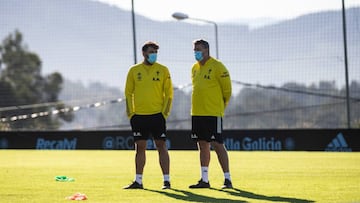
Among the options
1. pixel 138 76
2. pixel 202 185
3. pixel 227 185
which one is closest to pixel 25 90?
pixel 138 76

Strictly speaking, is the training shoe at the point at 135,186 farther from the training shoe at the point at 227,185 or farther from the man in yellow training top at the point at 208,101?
the training shoe at the point at 227,185

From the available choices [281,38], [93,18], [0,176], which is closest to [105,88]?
[93,18]

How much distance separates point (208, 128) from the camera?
12398 mm

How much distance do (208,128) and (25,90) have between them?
3127 centimetres

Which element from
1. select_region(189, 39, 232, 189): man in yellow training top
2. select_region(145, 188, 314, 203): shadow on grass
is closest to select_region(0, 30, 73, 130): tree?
select_region(189, 39, 232, 189): man in yellow training top

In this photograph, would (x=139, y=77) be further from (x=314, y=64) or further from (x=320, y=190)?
(x=314, y=64)

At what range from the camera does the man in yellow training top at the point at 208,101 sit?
A: 1238 centimetres

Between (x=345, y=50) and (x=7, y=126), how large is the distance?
12325 millimetres

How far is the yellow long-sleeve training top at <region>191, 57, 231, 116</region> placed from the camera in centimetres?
1240

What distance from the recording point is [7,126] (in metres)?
31.2

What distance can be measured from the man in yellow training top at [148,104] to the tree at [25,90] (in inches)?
740

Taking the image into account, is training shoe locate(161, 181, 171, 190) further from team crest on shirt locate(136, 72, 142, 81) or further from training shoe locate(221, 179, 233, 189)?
team crest on shirt locate(136, 72, 142, 81)

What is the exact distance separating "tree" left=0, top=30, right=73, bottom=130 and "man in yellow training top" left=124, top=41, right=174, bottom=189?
61.6 ft

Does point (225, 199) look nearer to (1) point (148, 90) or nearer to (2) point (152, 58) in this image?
(1) point (148, 90)
